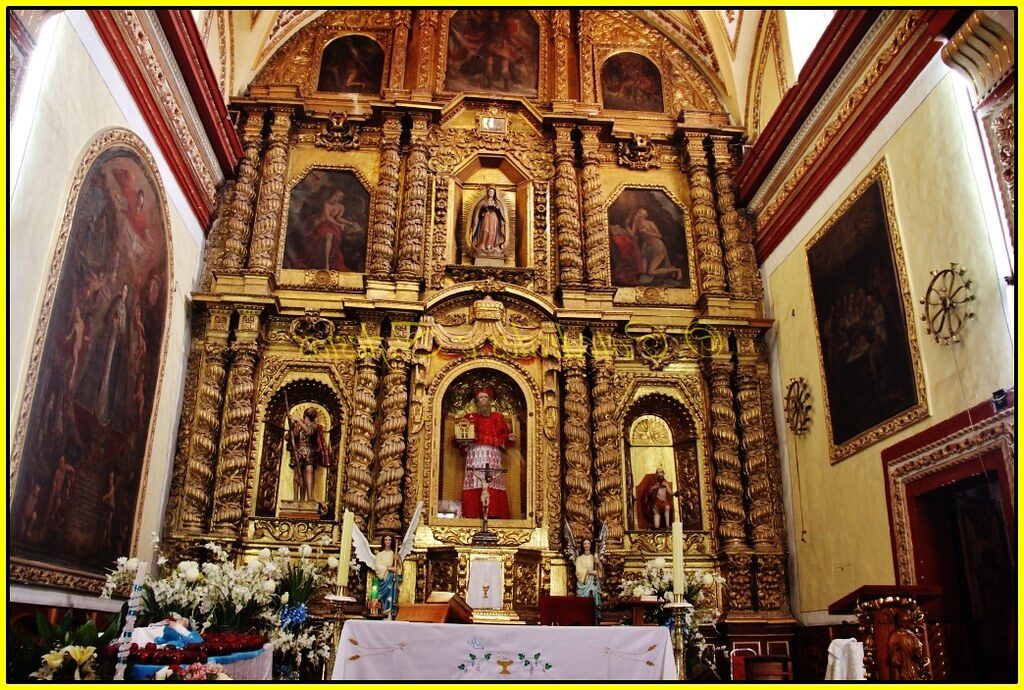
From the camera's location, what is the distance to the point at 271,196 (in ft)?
39.8

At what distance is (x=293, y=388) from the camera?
11453 millimetres

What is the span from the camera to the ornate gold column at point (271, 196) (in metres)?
11.6

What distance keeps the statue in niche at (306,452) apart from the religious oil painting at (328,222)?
99.4 inches

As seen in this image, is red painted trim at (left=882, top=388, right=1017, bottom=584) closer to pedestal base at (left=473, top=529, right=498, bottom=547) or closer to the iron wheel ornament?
the iron wheel ornament

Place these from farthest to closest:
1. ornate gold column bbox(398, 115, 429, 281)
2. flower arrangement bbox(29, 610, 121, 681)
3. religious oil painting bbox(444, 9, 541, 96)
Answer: religious oil painting bbox(444, 9, 541, 96) < ornate gold column bbox(398, 115, 429, 281) < flower arrangement bbox(29, 610, 121, 681)

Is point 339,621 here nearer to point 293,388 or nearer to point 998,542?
point 293,388

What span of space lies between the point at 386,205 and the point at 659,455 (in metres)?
5.67

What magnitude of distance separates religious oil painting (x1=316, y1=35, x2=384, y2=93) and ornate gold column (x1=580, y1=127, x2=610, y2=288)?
379 cm

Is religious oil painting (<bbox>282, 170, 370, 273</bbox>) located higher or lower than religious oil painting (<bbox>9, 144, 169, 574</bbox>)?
higher

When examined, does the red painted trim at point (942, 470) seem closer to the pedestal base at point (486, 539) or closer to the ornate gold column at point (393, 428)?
the pedestal base at point (486, 539)

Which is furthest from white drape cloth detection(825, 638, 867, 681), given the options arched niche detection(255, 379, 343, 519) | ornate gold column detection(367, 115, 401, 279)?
ornate gold column detection(367, 115, 401, 279)

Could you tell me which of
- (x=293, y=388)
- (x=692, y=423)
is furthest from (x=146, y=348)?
(x=692, y=423)

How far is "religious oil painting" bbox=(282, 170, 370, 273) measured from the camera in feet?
39.7

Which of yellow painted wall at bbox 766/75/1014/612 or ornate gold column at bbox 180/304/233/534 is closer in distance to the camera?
yellow painted wall at bbox 766/75/1014/612
